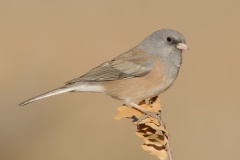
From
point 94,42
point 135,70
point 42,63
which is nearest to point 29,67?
point 42,63

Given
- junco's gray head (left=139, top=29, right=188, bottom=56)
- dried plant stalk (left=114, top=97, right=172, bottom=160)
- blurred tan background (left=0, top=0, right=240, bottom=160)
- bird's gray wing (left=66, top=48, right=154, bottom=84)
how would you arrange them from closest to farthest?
dried plant stalk (left=114, top=97, right=172, bottom=160), junco's gray head (left=139, top=29, right=188, bottom=56), bird's gray wing (left=66, top=48, right=154, bottom=84), blurred tan background (left=0, top=0, right=240, bottom=160)

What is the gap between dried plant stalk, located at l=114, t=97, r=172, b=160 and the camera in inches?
95.6

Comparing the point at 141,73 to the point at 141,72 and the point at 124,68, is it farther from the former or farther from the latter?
the point at 124,68

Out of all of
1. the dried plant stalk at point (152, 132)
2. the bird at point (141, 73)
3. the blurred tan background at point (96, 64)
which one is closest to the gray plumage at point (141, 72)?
the bird at point (141, 73)

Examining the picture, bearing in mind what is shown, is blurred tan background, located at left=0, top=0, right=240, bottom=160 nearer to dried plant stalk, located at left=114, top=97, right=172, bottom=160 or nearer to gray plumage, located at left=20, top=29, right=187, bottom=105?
gray plumage, located at left=20, top=29, right=187, bottom=105

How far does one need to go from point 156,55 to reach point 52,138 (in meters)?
1.95

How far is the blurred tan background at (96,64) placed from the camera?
217 inches

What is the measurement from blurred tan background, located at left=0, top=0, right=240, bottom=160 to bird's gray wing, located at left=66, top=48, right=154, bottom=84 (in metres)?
1.57

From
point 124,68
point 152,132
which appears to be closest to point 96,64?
point 124,68

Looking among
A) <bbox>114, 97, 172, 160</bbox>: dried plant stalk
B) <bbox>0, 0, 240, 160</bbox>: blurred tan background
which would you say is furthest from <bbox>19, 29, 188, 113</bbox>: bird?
<bbox>0, 0, 240, 160</bbox>: blurred tan background

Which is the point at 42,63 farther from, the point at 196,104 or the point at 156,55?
the point at 156,55

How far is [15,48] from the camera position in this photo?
8031 millimetres

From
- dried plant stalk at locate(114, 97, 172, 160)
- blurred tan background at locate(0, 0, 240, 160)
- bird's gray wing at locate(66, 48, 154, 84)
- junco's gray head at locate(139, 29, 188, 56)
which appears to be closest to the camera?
dried plant stalk at locate(114, 97, 172, 160)

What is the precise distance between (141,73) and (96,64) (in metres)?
3.40
